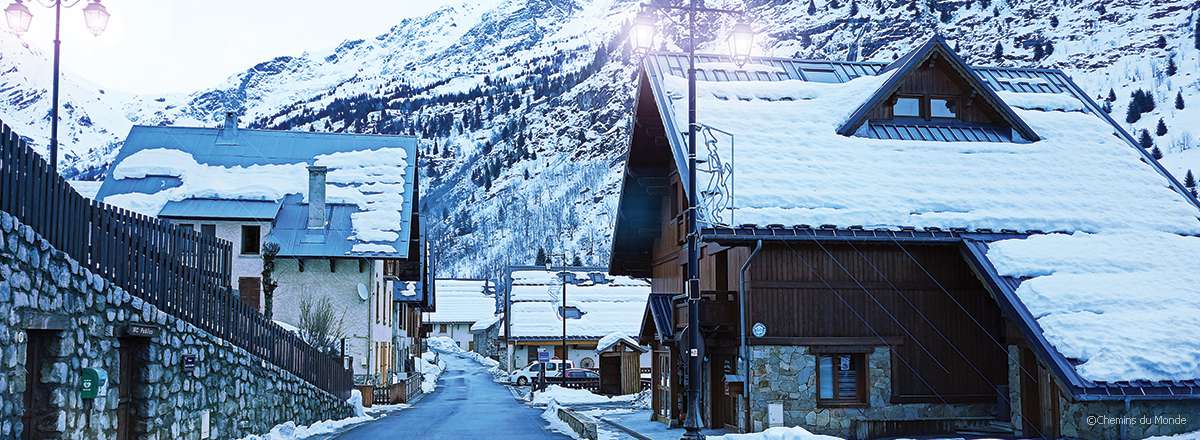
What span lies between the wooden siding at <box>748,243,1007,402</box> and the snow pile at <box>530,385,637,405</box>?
2103 centimetres

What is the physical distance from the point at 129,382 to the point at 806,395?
13.1m

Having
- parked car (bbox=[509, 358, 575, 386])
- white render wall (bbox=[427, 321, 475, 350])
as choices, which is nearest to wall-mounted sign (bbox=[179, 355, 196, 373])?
parked car (bbox=[509, 358, 575, 386])

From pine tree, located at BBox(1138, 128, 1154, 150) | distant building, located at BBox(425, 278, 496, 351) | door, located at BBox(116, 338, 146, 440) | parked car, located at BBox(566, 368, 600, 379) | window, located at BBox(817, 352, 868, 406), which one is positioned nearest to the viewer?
door, located at BBox(116, 338, 146, 440)

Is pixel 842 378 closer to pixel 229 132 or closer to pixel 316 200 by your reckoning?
pixel 316 200

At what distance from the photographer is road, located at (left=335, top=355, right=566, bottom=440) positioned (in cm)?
2453

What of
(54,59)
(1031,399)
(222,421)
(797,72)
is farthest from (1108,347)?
(54,59)

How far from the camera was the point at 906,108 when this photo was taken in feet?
87.5

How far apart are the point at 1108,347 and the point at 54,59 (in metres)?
18.3

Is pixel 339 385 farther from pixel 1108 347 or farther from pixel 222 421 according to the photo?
pixel 1108 347

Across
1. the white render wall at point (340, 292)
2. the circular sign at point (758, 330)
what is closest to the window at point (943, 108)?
the circular sign at point (758, 330)

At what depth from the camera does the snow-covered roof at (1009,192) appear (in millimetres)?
20406

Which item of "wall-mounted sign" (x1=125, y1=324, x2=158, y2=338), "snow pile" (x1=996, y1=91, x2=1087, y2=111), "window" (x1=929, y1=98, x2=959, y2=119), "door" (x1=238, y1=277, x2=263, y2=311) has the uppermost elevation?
"snow pile" (x1=996, y1=91, x2=1087, y2=111)

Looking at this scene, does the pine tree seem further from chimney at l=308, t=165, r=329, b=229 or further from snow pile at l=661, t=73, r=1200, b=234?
chimney at l=308, t=165, r=329, b=229

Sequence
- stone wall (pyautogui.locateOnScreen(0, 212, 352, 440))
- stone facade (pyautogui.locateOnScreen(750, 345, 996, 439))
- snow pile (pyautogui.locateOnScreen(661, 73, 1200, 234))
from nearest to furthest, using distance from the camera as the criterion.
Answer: stone wall (pyautogui.locateOnScreen(0, 212, 352, 440)) < stone facade (pyautogui.locateOnScreen(750, 345, 996, 439)) < snow pile (pyautogui.locateOnScreen(661, 73, 1200, 234))
